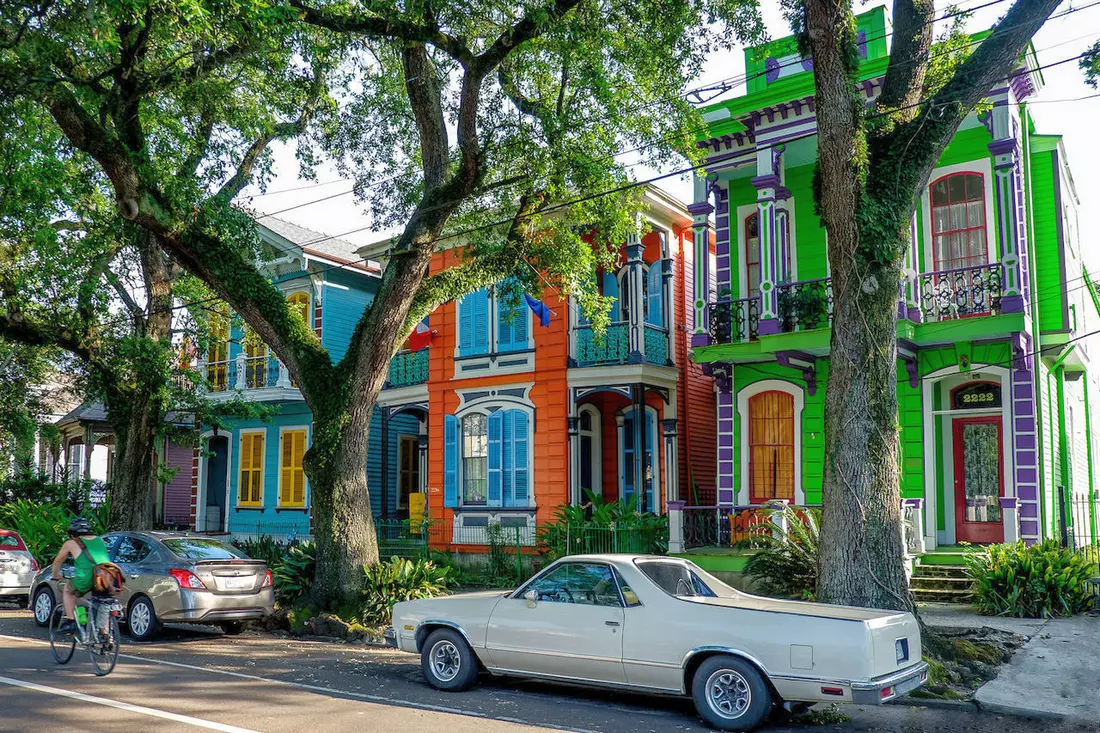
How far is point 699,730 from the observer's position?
7727 mm

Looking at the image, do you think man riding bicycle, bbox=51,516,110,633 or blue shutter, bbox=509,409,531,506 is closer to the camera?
man riding bicycle, bbox=51,516,110,633

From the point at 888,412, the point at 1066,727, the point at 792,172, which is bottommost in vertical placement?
the point at 1066,727

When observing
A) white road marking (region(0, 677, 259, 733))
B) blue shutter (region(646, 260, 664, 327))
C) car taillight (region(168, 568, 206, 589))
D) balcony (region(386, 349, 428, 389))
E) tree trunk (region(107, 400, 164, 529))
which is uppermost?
blue shutter (region(646, 260, 664, 327))

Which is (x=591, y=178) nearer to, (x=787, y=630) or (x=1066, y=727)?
(x=787, y=630)

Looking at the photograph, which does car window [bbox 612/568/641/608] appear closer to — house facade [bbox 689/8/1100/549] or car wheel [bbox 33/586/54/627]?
house facade [bbox 689/8/1100/549]

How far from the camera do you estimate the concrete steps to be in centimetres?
1474

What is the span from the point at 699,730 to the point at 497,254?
9336mm

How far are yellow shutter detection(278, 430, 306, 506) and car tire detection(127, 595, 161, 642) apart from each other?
13534mm

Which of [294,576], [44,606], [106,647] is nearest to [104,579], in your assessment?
[106,647]

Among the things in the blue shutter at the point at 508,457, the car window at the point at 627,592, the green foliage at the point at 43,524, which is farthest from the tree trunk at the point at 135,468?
the car window at the point at 627,592

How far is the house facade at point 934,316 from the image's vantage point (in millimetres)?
15500

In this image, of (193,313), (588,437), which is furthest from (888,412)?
(193,313)

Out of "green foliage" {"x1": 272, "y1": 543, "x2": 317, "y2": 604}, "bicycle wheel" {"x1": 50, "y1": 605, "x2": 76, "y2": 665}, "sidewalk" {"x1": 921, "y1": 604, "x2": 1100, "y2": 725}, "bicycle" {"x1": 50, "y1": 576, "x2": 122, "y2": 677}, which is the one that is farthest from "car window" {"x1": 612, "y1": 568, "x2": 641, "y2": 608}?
"green foliage" {"x1": 272, "y1": 543, "x2": 317, "y2": 604}

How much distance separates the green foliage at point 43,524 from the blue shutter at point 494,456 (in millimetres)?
8620
